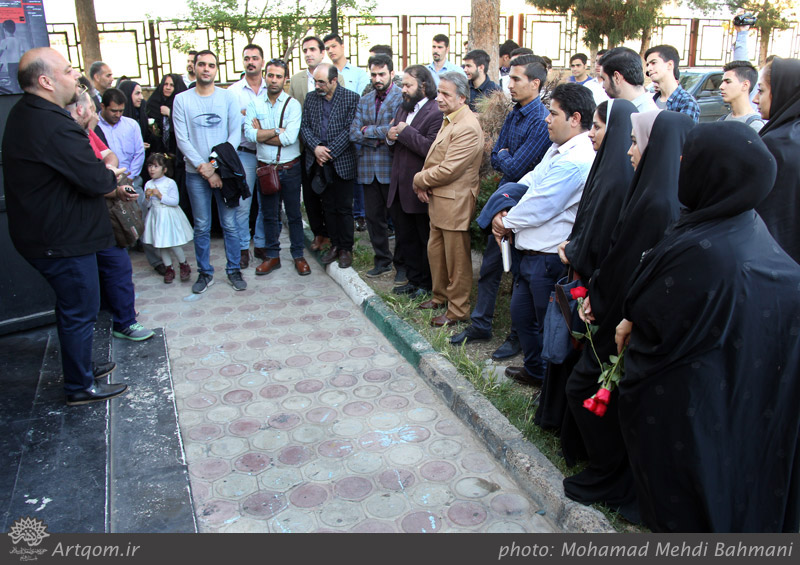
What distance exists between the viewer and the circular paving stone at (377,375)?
15.0 feet

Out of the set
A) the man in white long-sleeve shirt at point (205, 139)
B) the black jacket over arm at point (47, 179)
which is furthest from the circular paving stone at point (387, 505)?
the man in white long-sleeve shirt at point (205, 139)

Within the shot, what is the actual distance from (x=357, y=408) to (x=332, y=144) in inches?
127

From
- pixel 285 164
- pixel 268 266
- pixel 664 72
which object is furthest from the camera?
pixel 268 266

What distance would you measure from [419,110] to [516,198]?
1.75 m

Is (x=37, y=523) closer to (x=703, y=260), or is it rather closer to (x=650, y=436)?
(x=650, y=436)

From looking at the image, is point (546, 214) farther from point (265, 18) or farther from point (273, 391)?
point (265, 18)

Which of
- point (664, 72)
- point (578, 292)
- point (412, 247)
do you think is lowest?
point (412, 247)

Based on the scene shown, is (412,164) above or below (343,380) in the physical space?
above

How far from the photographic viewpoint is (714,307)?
2.30 metres

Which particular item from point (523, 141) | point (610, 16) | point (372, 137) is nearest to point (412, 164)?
point (372, 137)

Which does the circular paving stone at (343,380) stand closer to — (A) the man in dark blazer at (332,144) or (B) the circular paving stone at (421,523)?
(B) the circular paving stone at (421,523)

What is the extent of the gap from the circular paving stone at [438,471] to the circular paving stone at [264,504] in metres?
0.77

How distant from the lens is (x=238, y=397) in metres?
4.34

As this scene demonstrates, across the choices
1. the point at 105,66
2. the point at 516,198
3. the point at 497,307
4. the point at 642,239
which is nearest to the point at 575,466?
the point at 642,239
